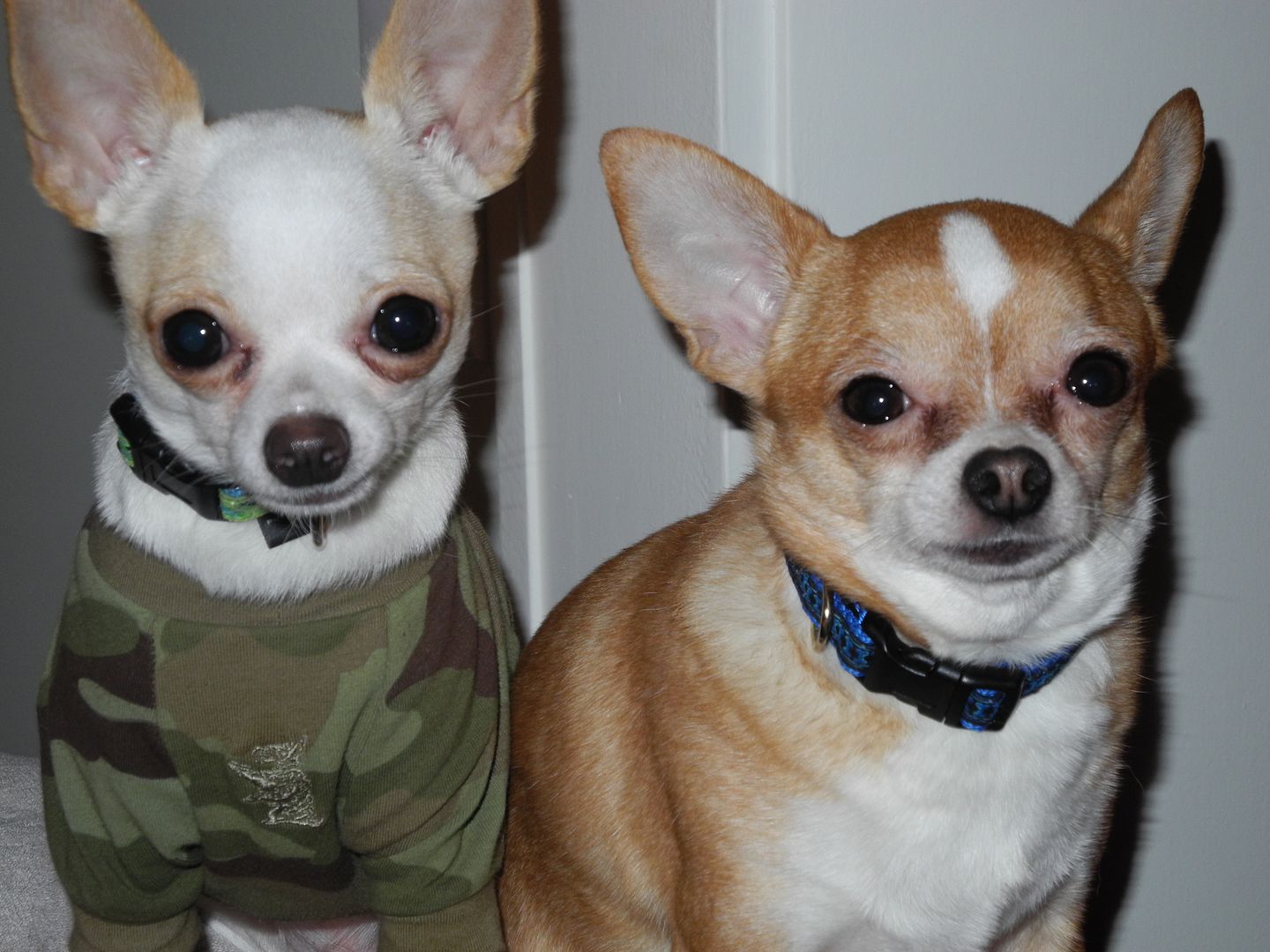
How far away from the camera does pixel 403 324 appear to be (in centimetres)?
207

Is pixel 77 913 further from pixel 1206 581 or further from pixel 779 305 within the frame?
pixel 1206 581

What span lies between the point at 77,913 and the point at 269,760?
46 centimetres

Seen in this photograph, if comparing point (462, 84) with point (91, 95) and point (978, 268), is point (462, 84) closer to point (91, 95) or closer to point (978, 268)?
point (91, 95)

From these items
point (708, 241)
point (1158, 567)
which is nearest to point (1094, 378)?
point (708, 241)

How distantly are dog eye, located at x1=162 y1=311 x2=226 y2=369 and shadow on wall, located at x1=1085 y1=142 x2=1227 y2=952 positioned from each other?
1671 mm

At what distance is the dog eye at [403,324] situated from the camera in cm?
205

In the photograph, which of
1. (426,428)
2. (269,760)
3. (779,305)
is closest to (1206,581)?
(779,305)

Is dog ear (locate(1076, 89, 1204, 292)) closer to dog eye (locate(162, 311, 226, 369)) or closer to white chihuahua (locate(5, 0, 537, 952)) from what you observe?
white chihuahua (locate(5, 0, 537, 952))

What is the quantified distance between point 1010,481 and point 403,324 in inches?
35.7

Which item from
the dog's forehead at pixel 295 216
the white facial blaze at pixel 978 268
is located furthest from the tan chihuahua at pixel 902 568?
the dog's forehead at pixel 295 216

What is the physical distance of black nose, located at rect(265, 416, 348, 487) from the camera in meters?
1.91

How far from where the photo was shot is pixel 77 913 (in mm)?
2223

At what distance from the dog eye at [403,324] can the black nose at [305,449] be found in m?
0.18

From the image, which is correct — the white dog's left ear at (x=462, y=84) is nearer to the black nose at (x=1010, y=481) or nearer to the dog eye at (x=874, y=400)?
the dog eye at (x=874, y=400)
